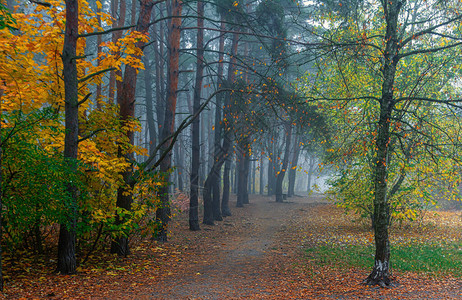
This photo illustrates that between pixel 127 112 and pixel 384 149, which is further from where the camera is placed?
pixel 127 112

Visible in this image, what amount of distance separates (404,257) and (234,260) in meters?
4.87

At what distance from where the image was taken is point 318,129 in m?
13.4

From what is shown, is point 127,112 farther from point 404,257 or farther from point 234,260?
point 404,257

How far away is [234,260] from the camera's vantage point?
10.2m

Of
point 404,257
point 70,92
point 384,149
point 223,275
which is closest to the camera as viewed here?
point 70,92

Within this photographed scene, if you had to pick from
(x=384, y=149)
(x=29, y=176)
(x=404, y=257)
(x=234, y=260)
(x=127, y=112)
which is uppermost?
(x=127, y=112)

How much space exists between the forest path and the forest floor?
0.02 meters

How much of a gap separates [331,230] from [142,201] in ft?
33.4

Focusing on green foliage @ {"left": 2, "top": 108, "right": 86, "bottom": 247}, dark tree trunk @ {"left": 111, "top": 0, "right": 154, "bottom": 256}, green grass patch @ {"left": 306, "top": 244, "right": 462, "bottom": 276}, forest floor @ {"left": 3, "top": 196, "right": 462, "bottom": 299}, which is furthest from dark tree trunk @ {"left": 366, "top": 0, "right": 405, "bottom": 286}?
green foliage @ {"left": 2, "top": 108, "right": 86, "bottom": 247}

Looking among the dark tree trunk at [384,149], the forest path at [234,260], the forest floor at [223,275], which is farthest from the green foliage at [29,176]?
the dark tree trunk at [384,149]

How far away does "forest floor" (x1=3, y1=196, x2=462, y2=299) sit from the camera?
254 inches

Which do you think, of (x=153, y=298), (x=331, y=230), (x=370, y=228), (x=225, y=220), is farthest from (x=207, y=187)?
(x=153, y=298)

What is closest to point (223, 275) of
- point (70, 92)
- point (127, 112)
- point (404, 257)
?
point (127, 112)

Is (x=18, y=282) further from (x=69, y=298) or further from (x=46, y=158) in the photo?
(x=46, y=158)
